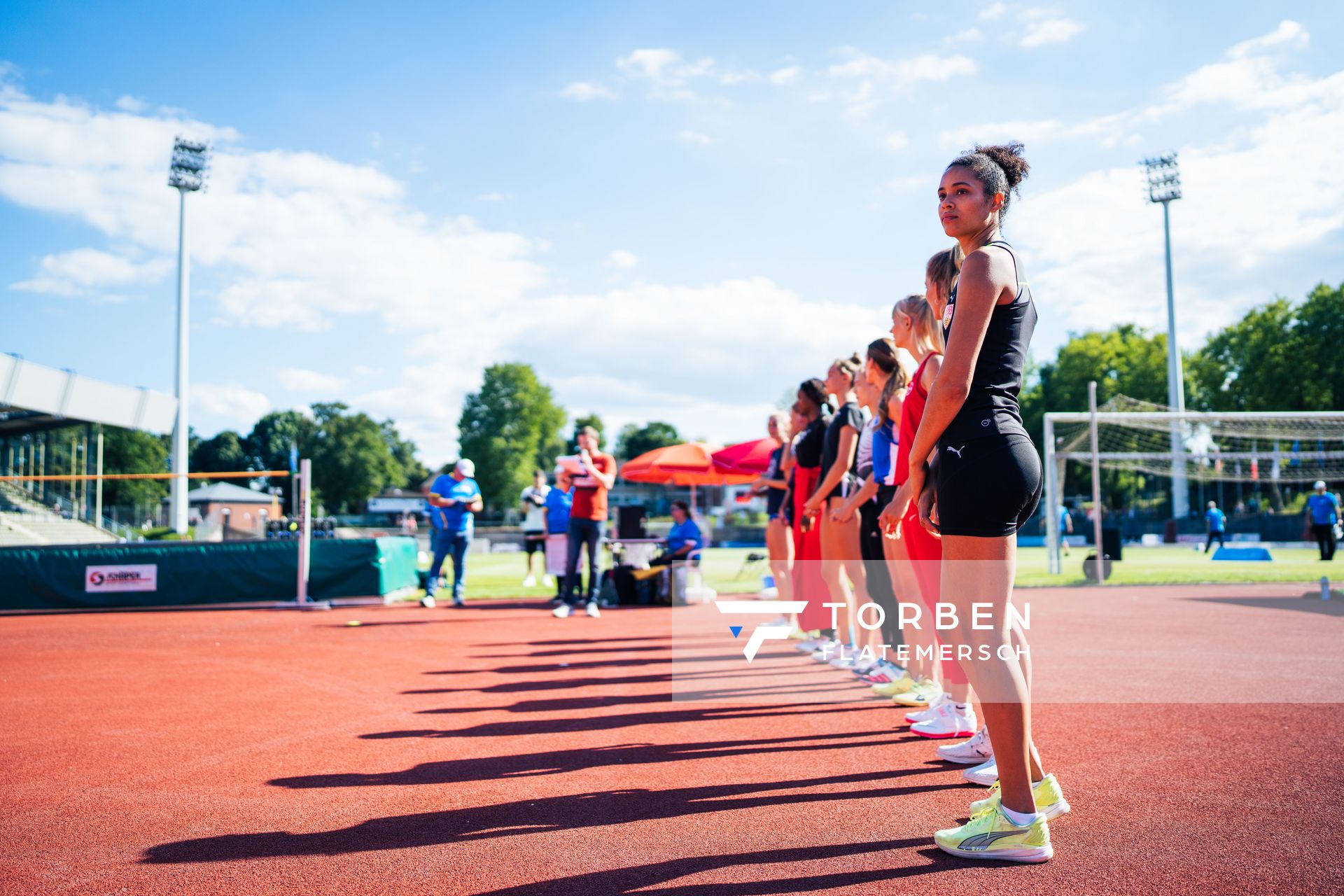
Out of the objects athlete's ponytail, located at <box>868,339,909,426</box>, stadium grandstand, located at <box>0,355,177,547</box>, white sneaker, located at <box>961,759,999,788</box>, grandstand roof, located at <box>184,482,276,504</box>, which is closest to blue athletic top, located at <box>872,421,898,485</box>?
athlete's ponytail, located at <box>868,339,909,426</box>

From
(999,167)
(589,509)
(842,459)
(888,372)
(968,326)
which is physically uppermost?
(999,167)

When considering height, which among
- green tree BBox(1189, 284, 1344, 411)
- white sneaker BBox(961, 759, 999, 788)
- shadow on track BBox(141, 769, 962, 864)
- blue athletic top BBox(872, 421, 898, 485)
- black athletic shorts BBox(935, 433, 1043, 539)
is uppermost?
green tree BBox(1189, 284, 1344, 411)

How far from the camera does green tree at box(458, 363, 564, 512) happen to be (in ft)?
231

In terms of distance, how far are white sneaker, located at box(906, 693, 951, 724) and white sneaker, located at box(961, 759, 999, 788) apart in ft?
2.84

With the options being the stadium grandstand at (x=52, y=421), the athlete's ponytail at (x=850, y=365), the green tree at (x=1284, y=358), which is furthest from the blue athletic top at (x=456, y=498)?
the green tree at (x=1284, y=358)

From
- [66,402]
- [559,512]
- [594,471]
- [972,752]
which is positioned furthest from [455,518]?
[66,402]

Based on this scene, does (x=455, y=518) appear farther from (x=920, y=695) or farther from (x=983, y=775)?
(x=983, y=775)

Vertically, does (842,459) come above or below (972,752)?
above

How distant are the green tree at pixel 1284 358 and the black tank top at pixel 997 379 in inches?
2233

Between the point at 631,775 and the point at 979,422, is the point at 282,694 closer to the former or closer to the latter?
the point at 631,775

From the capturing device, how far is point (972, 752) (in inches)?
150

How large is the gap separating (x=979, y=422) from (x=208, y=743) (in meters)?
4.11

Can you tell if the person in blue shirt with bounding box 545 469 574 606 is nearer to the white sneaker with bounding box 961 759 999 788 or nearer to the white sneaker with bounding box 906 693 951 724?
the white sneaker with bounding box 906 693 951 724

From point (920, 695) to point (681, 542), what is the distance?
858 centimetres
